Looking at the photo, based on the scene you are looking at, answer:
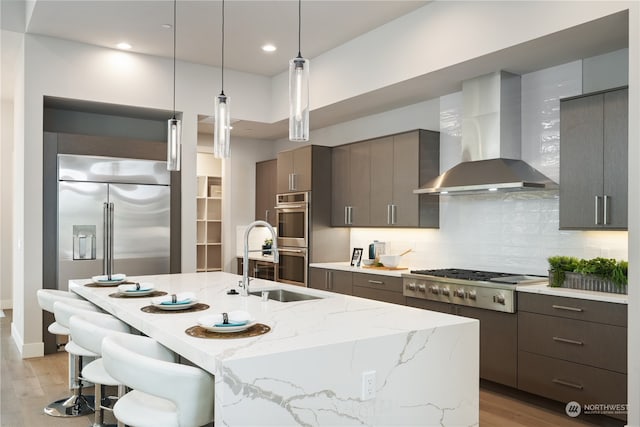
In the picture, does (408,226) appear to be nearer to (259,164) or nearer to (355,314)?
(355,314)

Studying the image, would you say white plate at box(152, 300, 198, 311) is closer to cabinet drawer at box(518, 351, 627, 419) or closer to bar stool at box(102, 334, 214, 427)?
bar stool at box(102, 334, 214, 427)

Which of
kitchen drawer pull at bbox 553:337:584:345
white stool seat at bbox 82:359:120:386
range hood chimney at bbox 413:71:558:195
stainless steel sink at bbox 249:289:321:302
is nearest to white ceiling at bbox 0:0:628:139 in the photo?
range hood chimney at bbox 413:71:558:195

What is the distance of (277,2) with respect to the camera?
14.4ft

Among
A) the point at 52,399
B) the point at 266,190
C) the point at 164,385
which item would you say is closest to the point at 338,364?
the point at 164,385

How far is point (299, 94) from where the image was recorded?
2477 mm

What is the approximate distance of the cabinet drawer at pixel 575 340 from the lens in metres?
3.26

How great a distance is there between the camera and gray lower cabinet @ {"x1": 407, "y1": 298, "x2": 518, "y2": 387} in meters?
3.89

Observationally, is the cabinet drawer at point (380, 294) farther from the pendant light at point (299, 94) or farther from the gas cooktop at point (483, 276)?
the pendant light at point (299, 94)

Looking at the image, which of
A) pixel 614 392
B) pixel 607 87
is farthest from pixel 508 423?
pixel 607 87

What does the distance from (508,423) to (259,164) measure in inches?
211

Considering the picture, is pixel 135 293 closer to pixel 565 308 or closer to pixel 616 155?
pixel 565 308

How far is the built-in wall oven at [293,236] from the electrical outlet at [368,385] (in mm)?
3950

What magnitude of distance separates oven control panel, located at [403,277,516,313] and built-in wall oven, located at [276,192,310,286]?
1692mm

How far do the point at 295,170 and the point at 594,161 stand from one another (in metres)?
3.53
